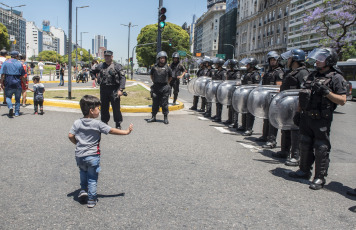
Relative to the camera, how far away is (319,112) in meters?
4.25

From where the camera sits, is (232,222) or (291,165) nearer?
(232,222)

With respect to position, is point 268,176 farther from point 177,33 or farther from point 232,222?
point 177,33

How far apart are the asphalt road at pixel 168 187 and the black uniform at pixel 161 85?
7.37ft

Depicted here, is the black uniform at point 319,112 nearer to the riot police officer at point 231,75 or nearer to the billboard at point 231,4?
the riot police officer at point 231,75

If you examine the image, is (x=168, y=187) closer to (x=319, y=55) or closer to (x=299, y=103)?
(x=299, y=103)

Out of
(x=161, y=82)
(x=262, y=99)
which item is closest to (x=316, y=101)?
(x=262, y=99)

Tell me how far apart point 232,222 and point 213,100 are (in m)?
6.57

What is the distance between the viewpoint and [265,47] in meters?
69.4

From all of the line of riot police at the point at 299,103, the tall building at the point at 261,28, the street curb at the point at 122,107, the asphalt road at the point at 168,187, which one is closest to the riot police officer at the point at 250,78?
the line of riot police at the point at 299,103

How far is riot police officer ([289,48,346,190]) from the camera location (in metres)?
4.11

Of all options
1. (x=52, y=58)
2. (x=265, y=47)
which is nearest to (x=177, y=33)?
(x=265, y=47)

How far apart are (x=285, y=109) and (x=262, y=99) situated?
3.94ft

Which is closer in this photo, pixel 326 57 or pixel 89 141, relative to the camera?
pixel 89 141

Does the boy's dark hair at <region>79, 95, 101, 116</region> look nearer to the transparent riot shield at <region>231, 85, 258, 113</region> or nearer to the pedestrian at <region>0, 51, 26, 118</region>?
the transparent riot shield at <region>231, 85, 258, 113</region>
